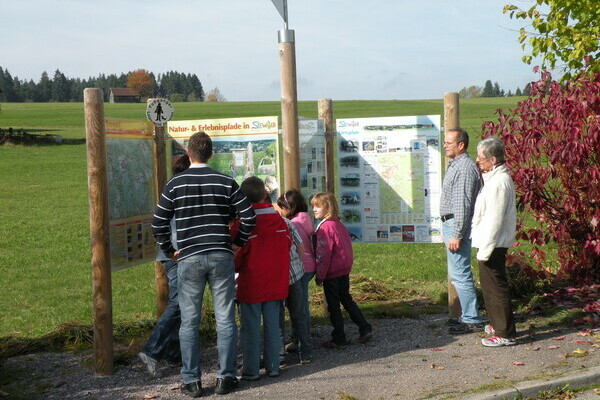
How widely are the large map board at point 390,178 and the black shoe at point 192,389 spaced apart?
10.6 ft

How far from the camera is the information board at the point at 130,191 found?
714cm

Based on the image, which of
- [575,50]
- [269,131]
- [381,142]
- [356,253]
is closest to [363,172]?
[381,142]

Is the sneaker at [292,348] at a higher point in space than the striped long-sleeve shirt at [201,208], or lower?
lower

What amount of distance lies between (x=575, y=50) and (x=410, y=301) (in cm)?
363

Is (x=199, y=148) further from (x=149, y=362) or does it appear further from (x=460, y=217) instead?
(x=460, y=217)

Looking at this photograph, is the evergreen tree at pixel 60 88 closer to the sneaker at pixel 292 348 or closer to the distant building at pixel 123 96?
the distant building at pixel 123 96

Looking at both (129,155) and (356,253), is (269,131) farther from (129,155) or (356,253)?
(356,253)

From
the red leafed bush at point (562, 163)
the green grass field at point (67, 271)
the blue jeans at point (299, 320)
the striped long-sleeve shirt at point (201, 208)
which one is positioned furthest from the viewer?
the green grass field at point (67, 271)

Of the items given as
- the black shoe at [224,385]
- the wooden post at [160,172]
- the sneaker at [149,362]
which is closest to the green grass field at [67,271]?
the wooden post at [160,172]

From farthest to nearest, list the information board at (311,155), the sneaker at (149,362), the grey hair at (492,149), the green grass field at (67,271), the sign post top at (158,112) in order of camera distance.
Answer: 1. the green grass field at (67,271)
2. the information board at (311,155)
3. the sign post top at (158,112)
4. the grey hair at (492,149)
5. the sneaker at (149,362)

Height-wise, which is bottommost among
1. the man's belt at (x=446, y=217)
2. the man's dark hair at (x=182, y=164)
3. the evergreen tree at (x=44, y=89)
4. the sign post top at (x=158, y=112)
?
the man's belt at (x=446, y=217)

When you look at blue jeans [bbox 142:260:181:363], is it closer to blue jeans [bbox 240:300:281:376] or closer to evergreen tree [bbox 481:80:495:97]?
blue jeans [bbox 240:300:281:376]

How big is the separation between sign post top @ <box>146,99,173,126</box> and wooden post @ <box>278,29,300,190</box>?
1.08 meters

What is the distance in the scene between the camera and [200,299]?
6359 mm
